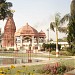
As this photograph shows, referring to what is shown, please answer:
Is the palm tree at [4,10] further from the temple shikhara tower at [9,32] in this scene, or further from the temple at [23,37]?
the temple shikhara tower at [9,32]

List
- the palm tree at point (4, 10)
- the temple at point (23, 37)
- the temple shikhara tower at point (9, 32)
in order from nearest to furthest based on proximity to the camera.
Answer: the palm tree at point (4, 10) < the temple at point (23, 37) < the temple shikhara tower at point (9, 32)

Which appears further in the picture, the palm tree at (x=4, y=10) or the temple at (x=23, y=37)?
the temple at (x=23, y=37)

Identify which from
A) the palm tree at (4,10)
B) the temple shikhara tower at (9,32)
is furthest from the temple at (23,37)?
the palm tree at (4,10)

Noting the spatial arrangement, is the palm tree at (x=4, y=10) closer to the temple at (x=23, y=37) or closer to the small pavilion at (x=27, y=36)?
the temple at (x=23, y=37)

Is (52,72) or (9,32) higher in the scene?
(9,32)

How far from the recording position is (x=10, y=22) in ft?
239

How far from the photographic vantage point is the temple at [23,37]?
62.7 m

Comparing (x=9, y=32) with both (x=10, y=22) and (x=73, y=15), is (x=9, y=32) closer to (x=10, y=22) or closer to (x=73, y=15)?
(x=10, y=22)

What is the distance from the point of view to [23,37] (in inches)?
2576

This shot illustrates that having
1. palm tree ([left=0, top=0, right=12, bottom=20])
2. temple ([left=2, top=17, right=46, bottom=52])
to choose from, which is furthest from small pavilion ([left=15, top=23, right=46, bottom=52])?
palm tree ([left=0, top=0, right=12, bottom=20])

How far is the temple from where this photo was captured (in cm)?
6267

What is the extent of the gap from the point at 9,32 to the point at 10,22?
285 cm

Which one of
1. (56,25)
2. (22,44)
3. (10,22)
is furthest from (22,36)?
(56,25)

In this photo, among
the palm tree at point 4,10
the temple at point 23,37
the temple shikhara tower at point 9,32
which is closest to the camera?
the palm tree at point 4,10
